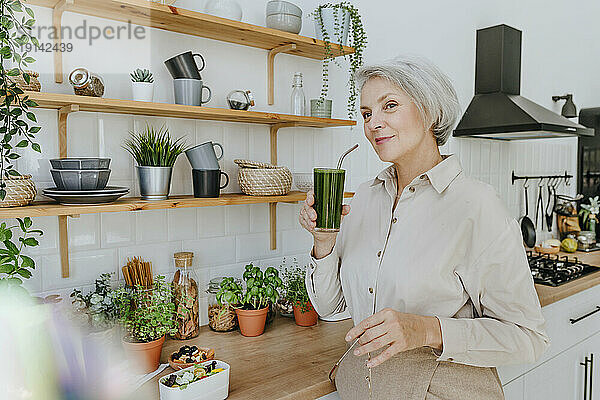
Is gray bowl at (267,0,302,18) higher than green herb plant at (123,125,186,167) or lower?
higher

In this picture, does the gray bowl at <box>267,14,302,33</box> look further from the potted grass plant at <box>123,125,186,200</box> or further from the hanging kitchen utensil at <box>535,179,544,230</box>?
the hanging kitchen utensil at <box>535,179,544,230</box>

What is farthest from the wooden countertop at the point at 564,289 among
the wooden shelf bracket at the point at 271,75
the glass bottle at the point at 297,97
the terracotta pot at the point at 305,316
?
the wooden shelf bracket at the point at 271,75

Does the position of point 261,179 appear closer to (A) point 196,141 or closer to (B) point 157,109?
(A) point 196,141

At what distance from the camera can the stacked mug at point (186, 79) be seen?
170cm

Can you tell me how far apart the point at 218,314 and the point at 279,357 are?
322 millimetres

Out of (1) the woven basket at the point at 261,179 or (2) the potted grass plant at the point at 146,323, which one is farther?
(1) the woven basket at the point at 261,179

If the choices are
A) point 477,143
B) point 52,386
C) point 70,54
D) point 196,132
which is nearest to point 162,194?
point 196,132

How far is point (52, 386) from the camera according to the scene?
128cm

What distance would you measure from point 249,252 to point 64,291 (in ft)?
2.34

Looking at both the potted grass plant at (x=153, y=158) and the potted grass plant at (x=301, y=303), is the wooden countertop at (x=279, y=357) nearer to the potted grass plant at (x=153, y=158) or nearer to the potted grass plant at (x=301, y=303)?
the potted grass plant at (x=301, y=303)

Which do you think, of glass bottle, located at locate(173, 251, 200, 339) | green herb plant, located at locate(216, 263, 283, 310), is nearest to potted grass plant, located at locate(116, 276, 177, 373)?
glass bottle, located at locate(173, 251, 200, 339)

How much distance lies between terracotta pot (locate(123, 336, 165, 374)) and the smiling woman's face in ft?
2.88

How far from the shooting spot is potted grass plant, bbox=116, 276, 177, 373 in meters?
1.53

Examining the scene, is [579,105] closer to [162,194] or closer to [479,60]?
[479,60]
